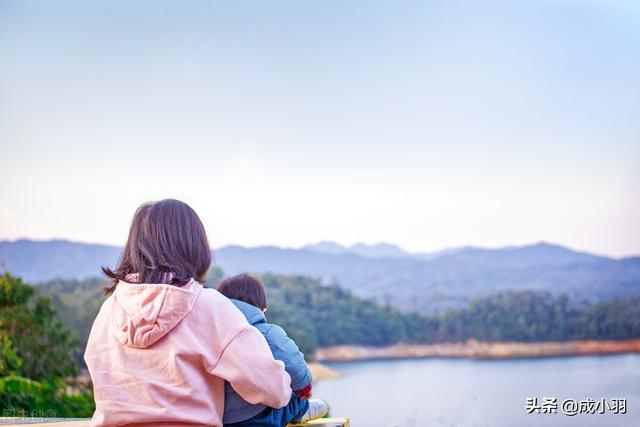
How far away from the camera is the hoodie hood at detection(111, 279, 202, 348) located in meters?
1.32

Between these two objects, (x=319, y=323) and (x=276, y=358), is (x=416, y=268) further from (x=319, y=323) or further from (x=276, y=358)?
(x=276, y=358)

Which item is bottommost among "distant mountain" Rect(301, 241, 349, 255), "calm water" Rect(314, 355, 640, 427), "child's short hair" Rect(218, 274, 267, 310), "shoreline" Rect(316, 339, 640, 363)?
"calm water" Rect(314, 355, 640, 427)

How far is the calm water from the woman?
3583 millimetres

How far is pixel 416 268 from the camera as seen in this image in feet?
21.7

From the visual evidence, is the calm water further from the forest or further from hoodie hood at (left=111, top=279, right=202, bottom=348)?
hoodie hood at (left=111, top=279, right=202, bottom=348)

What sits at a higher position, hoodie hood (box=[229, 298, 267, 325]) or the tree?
hoodie hood (box=[229, 298, 267, 325])

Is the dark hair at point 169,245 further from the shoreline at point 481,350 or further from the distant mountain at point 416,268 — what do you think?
the distant mountain at point 416,268

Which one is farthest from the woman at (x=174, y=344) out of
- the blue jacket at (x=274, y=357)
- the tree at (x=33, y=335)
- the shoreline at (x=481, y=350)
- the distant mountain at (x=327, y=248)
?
the distant mountain at (x=327, y=248)

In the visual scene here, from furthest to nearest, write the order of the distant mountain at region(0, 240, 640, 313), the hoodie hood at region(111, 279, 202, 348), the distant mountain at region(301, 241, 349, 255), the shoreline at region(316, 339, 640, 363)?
the distant mountain at region(301, 241, 349, 255) → the distant mountain at region(0, 240, 640, 313) → the shoreline at region(316, 339, 640, 363) → the hoodie hood at region(111, 279, 202, 348)

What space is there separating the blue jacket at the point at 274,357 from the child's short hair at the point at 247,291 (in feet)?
0.18

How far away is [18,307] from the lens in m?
5.82

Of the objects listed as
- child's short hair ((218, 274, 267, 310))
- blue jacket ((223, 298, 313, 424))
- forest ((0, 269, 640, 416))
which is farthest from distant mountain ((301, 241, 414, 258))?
blue jacket ((223, 298, 313, 424))

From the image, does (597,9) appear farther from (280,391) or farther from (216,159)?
(280,391)

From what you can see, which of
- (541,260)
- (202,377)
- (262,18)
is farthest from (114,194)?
(202,377)
